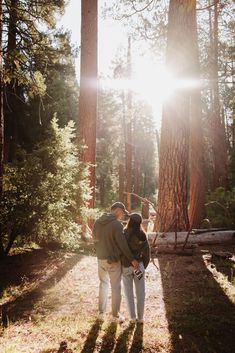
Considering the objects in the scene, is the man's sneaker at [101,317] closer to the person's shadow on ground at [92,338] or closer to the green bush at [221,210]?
the person's shadow on ground at [92,338]

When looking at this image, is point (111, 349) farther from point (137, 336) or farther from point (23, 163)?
point (23, 163)

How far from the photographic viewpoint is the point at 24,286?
23.8ft

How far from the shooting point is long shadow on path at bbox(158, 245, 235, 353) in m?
4.54

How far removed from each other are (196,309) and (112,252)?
185 cm

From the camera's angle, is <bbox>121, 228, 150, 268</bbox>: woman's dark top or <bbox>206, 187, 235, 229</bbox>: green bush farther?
<bbox>206, 187, 235, 229</bbox>: green bush

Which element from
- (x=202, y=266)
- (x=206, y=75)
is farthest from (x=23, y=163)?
(x=206, y=75)

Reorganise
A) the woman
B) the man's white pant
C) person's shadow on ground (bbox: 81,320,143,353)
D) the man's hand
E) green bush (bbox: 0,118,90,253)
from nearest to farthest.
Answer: person's shadow on ground (bbox: 81,320,143,353), the man's hand, the woman, the man's white pant, green bush (bbox: 0,118,90,253)

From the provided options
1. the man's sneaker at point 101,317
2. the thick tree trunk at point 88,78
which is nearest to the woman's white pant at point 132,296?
the man's sneaker at point 101,317

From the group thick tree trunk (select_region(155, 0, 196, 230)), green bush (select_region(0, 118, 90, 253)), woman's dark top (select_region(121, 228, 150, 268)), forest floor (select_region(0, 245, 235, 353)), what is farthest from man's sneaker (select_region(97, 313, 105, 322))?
thick tree trunk (select_region(155, 0, 196, 230))

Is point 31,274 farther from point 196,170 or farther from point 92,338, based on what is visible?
point 196,170

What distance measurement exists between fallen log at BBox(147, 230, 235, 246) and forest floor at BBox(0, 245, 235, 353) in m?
0.52

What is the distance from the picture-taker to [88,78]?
11336 mm

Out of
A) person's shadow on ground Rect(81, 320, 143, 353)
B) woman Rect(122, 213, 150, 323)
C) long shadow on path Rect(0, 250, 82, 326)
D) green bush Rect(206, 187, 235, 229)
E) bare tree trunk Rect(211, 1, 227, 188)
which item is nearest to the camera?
person's shadow on ground Rect(81, 320, 143, 353)

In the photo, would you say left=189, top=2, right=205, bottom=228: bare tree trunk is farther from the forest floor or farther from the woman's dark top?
the woman's dark top
